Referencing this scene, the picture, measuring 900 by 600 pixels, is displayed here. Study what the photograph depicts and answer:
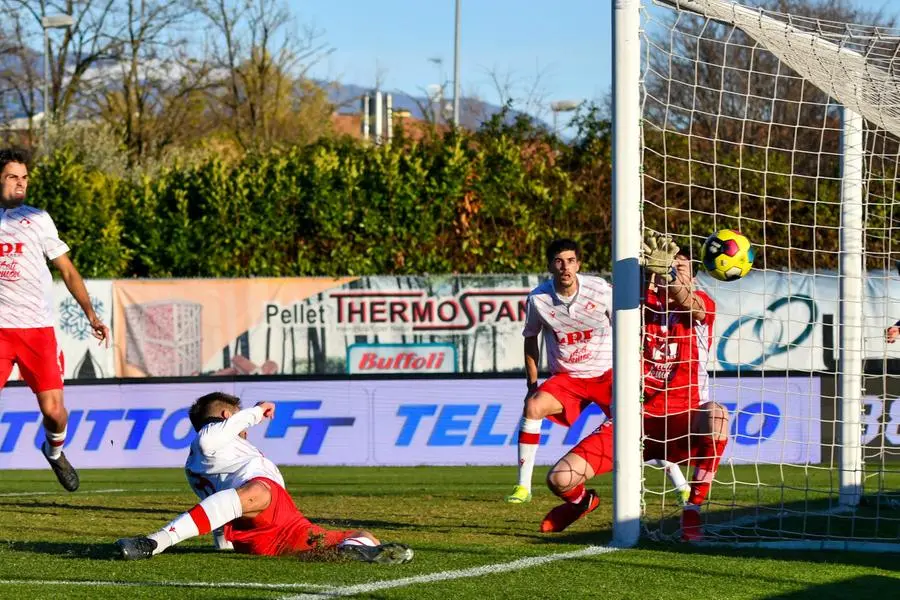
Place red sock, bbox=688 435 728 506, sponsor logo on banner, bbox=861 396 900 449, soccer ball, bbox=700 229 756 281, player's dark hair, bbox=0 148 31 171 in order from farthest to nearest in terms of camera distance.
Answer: sponsor logo on banner, bbox=861 396 900 449
player's dark hair, bbox=0 148 31 171
red sock, bbox=688 435 728 506
soccer ball, bbox=700 229 756 281

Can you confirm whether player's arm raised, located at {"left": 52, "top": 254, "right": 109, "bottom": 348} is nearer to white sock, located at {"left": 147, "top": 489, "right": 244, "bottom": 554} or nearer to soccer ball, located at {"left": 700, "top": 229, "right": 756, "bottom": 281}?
white sock, located at {"left": 147, "top": 489, "right": 244, "bottom": 554}

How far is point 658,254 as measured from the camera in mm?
7777

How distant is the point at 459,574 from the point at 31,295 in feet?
13.9

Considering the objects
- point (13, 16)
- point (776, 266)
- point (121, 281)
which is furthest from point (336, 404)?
point (13, 16)

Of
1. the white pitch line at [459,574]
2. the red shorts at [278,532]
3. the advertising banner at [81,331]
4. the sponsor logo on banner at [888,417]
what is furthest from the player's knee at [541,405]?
the advertising banner at [81,331]

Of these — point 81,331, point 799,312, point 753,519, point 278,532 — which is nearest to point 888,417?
point 799,312

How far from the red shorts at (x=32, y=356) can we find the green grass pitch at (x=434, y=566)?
1000 millimetres

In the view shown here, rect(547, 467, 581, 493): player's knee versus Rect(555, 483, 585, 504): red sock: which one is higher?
Rect(547, 467, 581, 493): player's knee

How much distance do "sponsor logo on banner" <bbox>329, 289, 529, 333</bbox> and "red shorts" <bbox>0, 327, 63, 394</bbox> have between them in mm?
9659

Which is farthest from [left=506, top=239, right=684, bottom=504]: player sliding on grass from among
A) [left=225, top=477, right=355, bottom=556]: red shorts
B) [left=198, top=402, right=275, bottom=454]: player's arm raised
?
[left=198, top=402, right=275, bottom=454]: player's arm raised

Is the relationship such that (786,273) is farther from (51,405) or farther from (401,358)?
(401,358)

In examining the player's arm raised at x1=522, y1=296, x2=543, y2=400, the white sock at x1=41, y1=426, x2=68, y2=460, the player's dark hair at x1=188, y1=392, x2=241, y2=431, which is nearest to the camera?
the player's dark hair at x1=188, y1=392, x2=241, y2=431

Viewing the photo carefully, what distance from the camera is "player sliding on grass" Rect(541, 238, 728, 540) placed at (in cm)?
825

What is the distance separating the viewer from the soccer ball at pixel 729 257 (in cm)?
792
